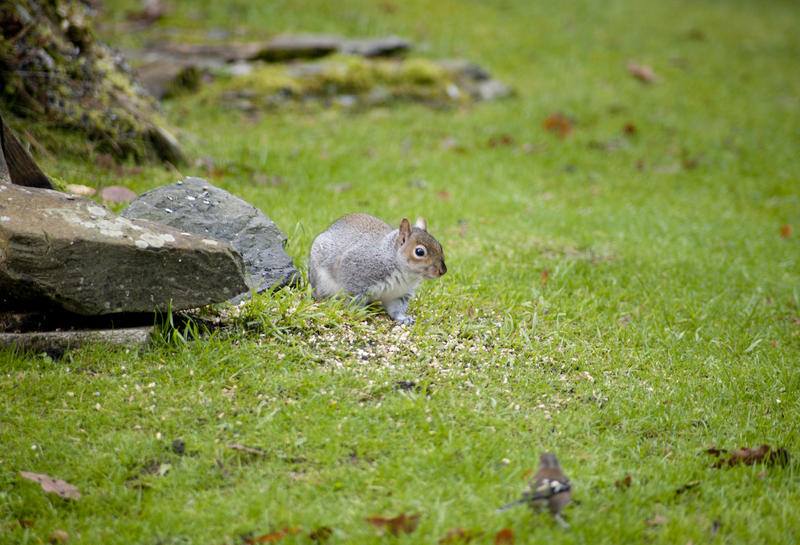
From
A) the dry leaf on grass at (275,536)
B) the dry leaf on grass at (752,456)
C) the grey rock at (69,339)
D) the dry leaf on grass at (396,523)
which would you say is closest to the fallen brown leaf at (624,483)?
the dry leaf on grass at (752,456)

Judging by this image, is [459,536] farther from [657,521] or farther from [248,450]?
[248,450]

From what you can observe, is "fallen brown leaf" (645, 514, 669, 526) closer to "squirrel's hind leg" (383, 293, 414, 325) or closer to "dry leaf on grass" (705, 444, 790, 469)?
"dry leaf on grass" (705, 444, 790, 469)

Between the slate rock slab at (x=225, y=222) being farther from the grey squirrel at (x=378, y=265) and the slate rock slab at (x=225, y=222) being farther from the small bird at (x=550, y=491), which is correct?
the small bird at (x=550, y=491)

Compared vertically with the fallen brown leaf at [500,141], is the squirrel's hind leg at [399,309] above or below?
below

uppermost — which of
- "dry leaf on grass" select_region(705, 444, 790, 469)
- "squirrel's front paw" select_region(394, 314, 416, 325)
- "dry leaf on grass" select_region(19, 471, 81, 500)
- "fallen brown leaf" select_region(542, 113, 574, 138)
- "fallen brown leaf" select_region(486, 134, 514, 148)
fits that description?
"fallen brown leaf" select_region(542, 113, 574, 138)

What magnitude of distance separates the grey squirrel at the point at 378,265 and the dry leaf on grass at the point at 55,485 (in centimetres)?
218

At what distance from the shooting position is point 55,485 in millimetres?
3238

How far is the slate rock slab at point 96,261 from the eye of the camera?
3717 millimetres

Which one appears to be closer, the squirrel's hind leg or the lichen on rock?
the squirrel's hind leg

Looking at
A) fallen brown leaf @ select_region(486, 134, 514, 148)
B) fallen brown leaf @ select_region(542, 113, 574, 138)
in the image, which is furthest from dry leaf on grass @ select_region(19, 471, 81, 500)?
fallen brown leaf @ select_region(542, 113, 574, 138)

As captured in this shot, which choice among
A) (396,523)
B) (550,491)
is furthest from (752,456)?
(396,523)

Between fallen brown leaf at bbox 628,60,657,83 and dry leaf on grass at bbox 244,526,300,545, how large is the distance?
41.1 feet

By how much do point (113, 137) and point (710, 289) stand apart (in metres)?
6.18

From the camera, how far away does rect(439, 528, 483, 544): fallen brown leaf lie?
2.98 m
